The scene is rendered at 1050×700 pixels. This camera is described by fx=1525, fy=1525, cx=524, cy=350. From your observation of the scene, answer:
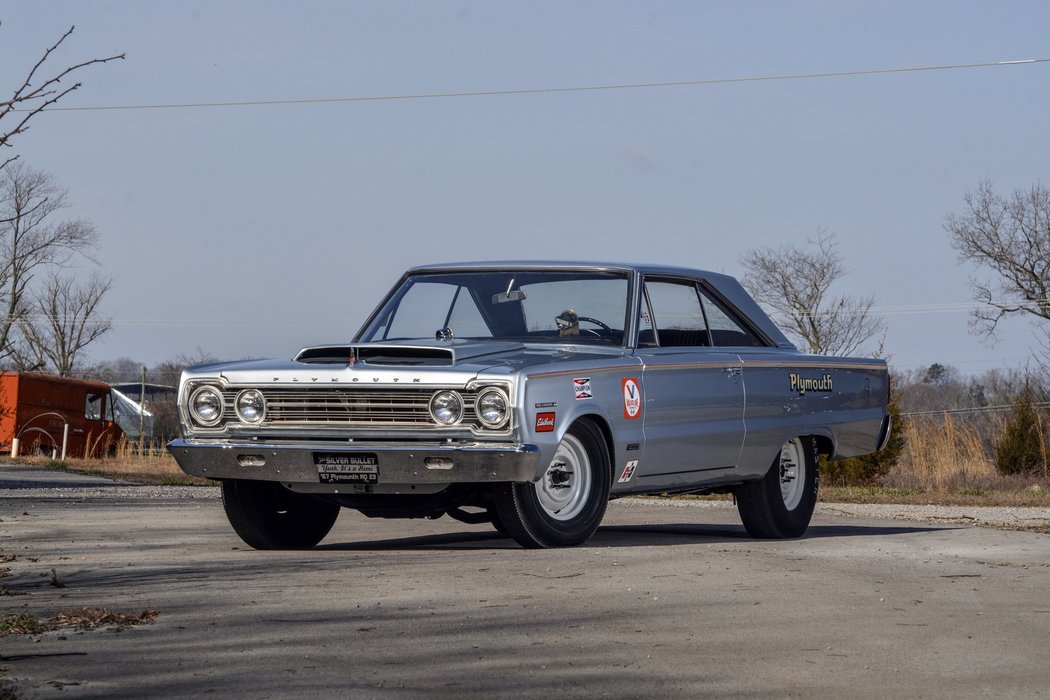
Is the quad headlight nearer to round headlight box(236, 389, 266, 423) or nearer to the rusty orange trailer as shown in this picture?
round headlight box(236, 389, 266, 423)

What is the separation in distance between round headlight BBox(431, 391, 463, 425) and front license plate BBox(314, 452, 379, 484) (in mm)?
406

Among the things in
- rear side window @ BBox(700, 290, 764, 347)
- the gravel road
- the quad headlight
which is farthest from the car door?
the quad headlight

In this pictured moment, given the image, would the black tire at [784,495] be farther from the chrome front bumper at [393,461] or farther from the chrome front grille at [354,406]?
the chrome front grille at [354,406]

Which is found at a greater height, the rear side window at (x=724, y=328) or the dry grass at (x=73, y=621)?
the rear side window at (x=724, y=328)

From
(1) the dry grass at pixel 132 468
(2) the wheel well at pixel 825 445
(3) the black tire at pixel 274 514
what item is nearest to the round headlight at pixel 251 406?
(3) the black tire at pixel 274 514

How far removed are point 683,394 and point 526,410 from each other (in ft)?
5.35

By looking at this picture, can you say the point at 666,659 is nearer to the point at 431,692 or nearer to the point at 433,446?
the point at 431,692

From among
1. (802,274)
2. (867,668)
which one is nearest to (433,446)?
(867,668)

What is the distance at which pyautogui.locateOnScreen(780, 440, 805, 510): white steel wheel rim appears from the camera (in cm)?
1052

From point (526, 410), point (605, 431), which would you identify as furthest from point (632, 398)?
point (526, 410)

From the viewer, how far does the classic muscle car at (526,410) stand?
8117 mm

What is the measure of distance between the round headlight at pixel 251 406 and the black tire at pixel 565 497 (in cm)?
142

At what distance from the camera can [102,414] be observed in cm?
4578

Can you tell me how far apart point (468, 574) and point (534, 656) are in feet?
7.67
